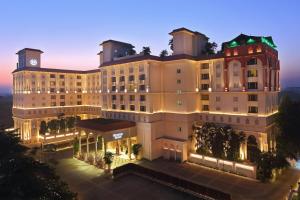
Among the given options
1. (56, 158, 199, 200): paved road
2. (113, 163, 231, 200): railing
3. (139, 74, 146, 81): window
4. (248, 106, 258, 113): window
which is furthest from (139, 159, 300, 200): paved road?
(139, 74, 146, 81): window

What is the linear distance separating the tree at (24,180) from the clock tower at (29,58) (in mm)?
50997

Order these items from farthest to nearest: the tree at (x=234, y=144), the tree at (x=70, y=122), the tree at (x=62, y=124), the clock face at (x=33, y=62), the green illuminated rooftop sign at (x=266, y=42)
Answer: the tree at (x=70, y=122), the clock face at (x=33, y=62), the tree at (x=62, y=124), the tree at (x=234, y=144), the green illuminated rooftop sign at (x=266, y=42)

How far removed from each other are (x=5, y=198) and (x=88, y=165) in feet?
92.8

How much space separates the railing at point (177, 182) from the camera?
2753 centimetres

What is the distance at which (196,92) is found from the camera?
4575cm

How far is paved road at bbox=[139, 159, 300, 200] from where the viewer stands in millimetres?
29619

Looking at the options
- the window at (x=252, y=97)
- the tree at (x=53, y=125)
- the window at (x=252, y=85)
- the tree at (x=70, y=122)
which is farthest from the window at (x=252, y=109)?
the tree at (x=53, y=125)

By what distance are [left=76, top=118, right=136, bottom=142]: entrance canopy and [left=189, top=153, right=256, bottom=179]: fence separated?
45.4ft

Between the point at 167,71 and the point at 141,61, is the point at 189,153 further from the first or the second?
the point at 141,61

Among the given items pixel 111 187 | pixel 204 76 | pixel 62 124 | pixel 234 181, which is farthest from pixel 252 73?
pixel 62 124

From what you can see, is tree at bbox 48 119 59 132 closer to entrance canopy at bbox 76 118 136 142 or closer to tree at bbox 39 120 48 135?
tree at bbox 39 120 48 135

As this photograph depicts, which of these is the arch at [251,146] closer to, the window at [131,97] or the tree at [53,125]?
the window at [131,97]

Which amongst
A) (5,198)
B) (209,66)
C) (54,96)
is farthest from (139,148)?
(54,96)

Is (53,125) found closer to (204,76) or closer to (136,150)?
(136,150)
